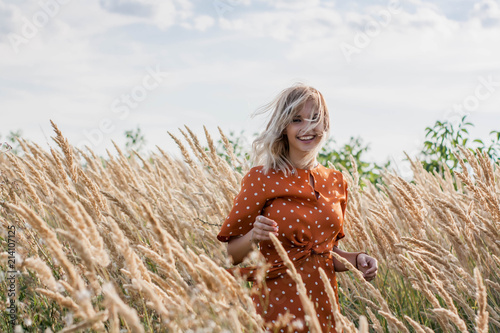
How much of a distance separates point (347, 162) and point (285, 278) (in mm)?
4361

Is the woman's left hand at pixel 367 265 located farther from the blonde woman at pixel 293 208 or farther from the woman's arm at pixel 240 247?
the woman's arm at pixel 240 247

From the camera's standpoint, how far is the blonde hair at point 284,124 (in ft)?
7.16

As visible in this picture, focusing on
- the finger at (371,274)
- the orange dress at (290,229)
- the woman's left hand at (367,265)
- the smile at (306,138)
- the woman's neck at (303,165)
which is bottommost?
the finger at (371,274)

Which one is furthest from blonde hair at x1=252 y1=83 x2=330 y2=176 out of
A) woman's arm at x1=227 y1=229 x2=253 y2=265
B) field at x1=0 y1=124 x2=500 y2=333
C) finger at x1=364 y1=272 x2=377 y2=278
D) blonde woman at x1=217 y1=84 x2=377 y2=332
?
finger at x1=364 y1=272 x2=377 y2=278

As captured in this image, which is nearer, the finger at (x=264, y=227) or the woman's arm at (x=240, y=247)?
the finger at (x=264, y=227)

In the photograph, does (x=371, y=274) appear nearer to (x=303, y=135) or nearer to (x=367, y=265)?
(x=367, y=265)

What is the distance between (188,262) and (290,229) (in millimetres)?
931

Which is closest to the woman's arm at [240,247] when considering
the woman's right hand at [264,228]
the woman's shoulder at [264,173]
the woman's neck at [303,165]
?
the woman's right hand at [264,228]

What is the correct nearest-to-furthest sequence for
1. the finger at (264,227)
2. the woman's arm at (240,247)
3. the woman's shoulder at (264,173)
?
1. the finger at (264,227)
2. the woman's arm at (240,247)
3. the woman's shoulder at (264,173)

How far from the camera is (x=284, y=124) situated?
7.19ft

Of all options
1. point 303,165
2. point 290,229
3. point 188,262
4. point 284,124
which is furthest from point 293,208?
point 188,262

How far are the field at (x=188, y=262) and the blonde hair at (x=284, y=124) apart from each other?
406 millimetres

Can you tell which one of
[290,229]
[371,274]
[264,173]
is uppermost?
[264,173]

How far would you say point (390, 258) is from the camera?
95.3 inches
